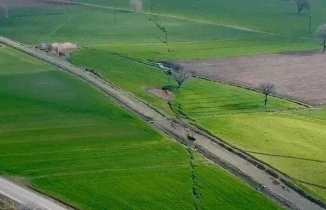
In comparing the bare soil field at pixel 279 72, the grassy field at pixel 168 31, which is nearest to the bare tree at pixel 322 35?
the grassy field at pixel 168 31

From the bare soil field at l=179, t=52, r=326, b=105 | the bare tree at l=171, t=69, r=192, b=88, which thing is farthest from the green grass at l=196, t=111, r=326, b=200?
the bare tree at l=171, t=69, r=192, b=88

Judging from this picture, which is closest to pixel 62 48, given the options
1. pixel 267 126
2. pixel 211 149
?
pixel 267 126

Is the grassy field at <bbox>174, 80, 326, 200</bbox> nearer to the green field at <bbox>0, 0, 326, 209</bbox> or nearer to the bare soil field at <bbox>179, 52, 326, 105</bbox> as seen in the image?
the green field at <bbox>0, 0, 326, 209</bbox>

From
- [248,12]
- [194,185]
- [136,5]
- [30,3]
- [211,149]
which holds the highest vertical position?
[248,12]

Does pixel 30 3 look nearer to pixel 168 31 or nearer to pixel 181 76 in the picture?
pixel 168 31

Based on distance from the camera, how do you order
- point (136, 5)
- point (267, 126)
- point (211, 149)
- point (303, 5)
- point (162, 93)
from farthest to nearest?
point (303, 5) < point (136, 5) < point (162, 93) < point (267, 126) < point (211, 149)
